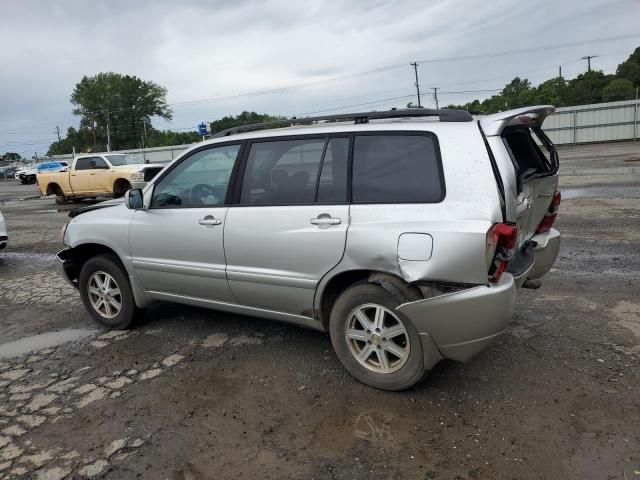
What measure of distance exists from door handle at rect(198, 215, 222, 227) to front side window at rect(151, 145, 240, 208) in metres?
0.11

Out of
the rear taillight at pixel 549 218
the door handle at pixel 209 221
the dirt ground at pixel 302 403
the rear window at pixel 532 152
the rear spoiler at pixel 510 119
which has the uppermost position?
the rear spoiler at pixel 510 119

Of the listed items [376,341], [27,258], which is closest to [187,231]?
[376,341]

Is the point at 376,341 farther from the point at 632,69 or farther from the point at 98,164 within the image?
the point at 632,69

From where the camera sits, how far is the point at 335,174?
3.60 metres

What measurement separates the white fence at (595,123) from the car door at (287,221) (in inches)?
1313

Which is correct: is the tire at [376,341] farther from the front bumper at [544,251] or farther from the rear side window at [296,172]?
the front bumper at [544,251]

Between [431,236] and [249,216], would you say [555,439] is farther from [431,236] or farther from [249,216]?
[249,216]

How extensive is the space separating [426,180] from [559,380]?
162 centimetres

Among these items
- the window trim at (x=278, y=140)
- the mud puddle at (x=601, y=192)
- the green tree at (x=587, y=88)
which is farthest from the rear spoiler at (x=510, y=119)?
the green tree at (x=587, y=88)

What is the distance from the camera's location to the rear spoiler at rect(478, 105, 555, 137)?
3277mm

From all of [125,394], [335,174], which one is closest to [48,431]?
[125,394]

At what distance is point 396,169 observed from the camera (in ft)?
11.2

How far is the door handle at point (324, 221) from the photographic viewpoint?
3460 mm

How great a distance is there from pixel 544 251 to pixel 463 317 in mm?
1497
